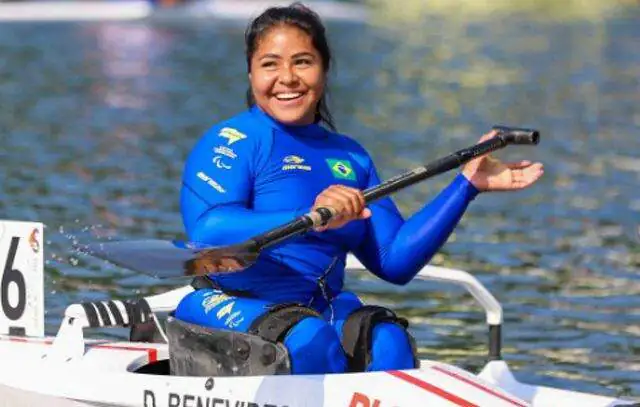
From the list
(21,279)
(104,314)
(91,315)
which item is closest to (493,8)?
(21,279)

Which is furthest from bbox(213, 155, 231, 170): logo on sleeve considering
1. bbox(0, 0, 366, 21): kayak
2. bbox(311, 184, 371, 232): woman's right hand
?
bbox(0, 0, 366, 21): kayak

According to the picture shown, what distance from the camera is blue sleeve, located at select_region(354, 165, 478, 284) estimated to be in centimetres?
725

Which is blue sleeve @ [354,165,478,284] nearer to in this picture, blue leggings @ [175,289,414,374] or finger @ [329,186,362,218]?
blue leggings @ [175,289,414,374]

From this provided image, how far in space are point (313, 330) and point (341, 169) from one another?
32.6 inches

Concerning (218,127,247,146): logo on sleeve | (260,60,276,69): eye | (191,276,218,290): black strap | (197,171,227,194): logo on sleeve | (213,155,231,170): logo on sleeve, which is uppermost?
(260,60,276,69): eye

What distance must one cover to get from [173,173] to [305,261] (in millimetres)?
13920

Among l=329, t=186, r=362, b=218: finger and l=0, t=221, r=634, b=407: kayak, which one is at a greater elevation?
l=329, t=186, r=362, b=218: finger

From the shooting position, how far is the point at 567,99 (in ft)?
113

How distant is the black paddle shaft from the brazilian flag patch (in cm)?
31

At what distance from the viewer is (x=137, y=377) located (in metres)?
7.26

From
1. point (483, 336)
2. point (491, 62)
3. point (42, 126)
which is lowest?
point (483, 336)

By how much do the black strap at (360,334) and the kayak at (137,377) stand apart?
0.20 metres

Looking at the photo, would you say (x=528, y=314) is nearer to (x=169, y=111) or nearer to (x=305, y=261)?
(x=305, y=261)

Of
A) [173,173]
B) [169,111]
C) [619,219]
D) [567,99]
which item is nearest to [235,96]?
[169,111]
